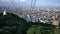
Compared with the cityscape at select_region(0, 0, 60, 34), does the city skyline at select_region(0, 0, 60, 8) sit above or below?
above

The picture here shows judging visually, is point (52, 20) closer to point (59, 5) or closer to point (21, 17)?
point (59, 5)

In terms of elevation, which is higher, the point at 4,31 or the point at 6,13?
the point at 6,13

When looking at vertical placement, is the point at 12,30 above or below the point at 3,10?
below

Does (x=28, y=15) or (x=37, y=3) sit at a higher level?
(x=37, y=3)

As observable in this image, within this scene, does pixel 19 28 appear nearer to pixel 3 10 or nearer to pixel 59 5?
pixel 3 10

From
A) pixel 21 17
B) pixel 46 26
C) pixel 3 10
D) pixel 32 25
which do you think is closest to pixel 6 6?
pixel 3 10

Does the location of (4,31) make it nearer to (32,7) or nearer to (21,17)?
(21,17)

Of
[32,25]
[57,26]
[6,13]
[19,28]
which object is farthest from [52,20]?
[6,13]

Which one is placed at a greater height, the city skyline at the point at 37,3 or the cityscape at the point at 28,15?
the city skyline at the point at 37,3
